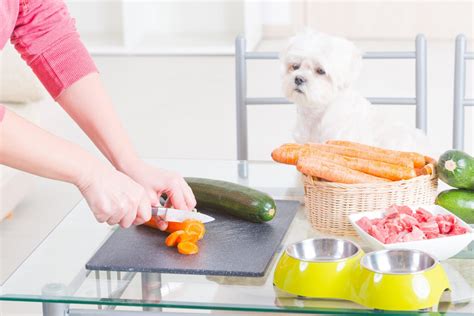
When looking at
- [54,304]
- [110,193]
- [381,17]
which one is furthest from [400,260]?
[381,17]

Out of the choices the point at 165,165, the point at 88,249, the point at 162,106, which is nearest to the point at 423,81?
the point at 165,165

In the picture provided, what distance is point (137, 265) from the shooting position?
66.6 inches

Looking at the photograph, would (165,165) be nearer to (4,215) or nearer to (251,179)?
(251,179)

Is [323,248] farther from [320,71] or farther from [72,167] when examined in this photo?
[320,71]

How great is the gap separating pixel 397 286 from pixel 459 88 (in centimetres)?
126

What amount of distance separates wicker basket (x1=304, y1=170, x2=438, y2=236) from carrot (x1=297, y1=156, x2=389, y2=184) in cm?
2

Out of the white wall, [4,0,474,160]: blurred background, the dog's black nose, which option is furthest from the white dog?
the white wall

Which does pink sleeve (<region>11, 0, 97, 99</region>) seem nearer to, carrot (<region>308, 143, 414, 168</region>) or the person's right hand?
→ the person's right hand

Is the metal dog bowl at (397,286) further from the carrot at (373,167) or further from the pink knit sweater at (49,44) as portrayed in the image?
the pink knit sweater at (49,44)

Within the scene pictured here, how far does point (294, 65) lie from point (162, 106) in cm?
212

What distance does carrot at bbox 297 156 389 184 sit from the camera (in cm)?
183

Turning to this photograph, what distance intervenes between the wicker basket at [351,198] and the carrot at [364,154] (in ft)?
0.18

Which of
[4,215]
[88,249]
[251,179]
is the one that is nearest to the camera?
[88,249]

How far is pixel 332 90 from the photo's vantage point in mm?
3221
